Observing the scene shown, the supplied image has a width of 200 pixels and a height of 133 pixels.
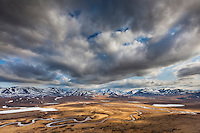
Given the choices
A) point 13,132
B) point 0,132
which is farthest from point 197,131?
point 0,132

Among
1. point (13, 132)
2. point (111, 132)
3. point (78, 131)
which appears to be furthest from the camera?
point (13, 132)

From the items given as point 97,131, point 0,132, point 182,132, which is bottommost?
point 0,132

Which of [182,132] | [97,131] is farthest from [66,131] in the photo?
[182,132]

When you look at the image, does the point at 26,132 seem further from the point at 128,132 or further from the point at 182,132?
the point at 182,132

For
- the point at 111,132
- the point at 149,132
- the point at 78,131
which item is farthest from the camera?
the point at 78,131

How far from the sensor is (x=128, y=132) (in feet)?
135

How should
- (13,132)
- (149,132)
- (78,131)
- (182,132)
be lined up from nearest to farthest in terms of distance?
(182,132), (149,132), (78,131), (13,132)

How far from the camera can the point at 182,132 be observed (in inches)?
1433

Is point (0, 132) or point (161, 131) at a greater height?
point (161, 131)

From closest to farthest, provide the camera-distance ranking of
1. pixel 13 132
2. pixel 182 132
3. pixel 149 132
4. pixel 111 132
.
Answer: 1. pixel 182 132
2. pixel 149 132
3. pixel 111 132
4. pixel 13 132

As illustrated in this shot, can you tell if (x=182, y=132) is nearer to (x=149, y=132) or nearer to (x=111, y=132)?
(x=149, y=132)

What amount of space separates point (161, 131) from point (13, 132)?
2901 inches

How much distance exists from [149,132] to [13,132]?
6842cm

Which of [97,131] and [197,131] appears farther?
[97,131]
